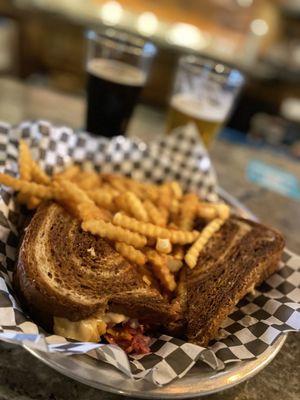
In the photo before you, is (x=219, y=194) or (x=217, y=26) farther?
(x=217, y=26)

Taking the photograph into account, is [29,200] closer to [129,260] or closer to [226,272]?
[129,260]

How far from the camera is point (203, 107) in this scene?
2.14m

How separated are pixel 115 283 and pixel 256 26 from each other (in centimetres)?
544

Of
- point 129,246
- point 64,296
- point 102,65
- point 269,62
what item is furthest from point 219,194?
point 269,62

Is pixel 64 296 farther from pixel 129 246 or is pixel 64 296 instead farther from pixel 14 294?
pixel 129 246

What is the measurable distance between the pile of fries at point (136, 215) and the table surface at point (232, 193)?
0.35 meters

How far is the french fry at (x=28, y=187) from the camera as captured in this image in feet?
3.99

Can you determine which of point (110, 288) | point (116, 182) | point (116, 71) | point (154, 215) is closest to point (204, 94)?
point (116, 71)

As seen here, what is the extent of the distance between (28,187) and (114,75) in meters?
0.95

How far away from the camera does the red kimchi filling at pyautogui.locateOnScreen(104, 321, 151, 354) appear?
101cm

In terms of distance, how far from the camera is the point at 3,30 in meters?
4.44

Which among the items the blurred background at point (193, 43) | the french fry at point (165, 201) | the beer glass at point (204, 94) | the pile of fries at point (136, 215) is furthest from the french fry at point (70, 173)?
the blurred background at point (193, 43)

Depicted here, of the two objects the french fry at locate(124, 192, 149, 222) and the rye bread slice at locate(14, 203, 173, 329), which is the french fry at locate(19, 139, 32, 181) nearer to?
the rye bread slice at locate(14, 203, 173, 329)

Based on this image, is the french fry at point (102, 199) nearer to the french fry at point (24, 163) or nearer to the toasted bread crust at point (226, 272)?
the french fry at point (24, 163)
